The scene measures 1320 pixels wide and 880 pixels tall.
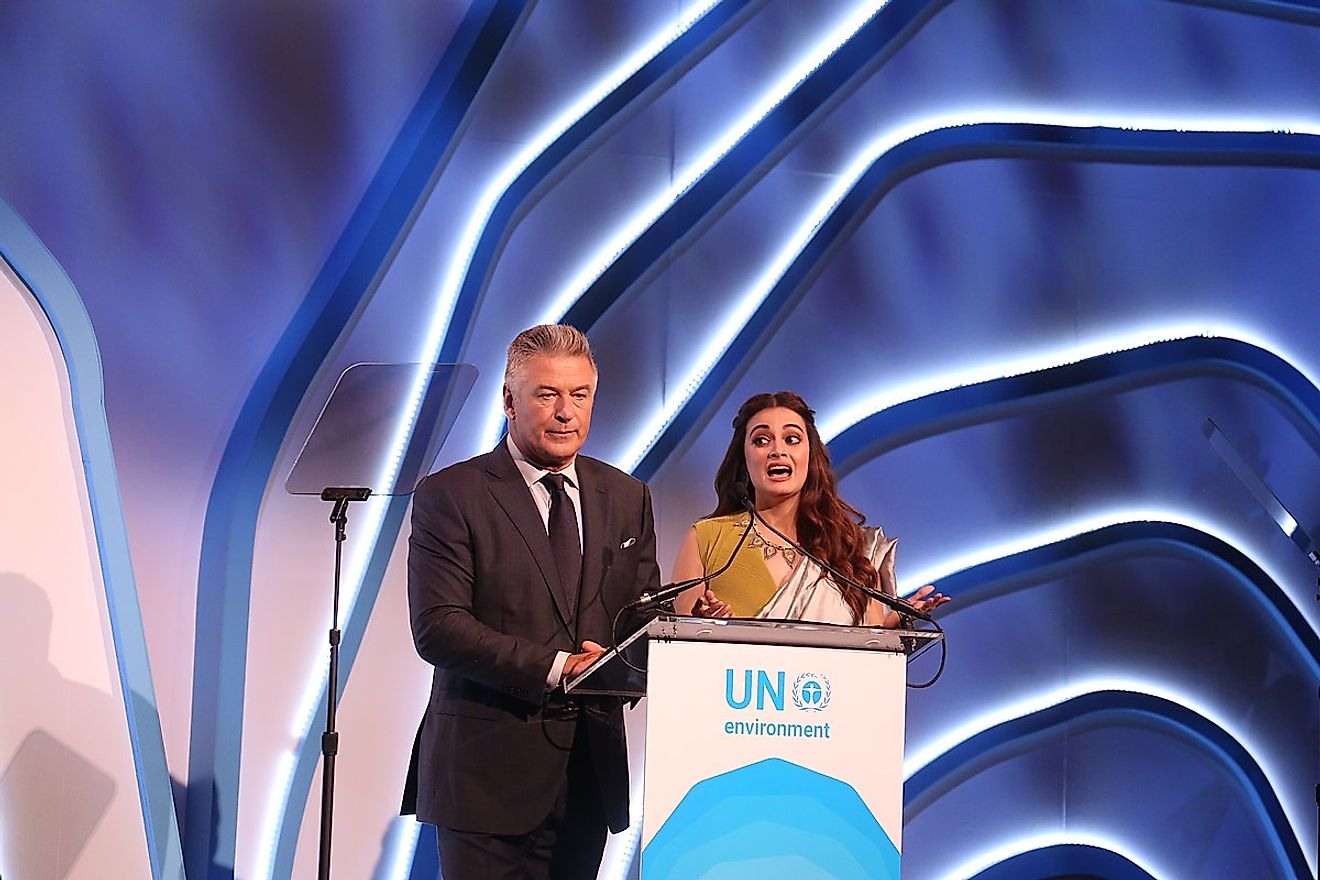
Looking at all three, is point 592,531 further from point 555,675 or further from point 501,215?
point 501,215

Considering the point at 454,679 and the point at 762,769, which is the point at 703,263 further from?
the point at 762,769

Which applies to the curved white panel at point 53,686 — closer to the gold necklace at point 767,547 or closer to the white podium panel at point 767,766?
the gold necklace at point 767,547

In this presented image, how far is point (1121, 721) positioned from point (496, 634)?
9.06 ft

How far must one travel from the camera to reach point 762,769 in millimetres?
2205

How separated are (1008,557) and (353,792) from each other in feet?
7.08

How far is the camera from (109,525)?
3.79 m

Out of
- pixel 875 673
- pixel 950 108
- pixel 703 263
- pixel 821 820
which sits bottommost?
pixel 821 820

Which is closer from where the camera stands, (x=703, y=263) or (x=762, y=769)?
(x=762, y=769)

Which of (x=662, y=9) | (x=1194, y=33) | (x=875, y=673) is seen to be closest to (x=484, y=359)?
(x=662, y=9)

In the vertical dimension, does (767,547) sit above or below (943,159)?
below

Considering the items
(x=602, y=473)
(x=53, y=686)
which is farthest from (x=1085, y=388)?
(x=53, y=686)

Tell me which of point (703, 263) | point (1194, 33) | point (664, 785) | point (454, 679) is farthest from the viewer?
point (1194, 33)

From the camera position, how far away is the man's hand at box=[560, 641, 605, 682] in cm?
245

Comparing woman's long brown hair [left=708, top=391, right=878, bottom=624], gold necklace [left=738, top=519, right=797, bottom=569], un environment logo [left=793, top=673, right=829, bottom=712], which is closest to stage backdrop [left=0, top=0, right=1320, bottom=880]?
woman's long brown hair [left=708, top=391, right=878, bottom=624]
